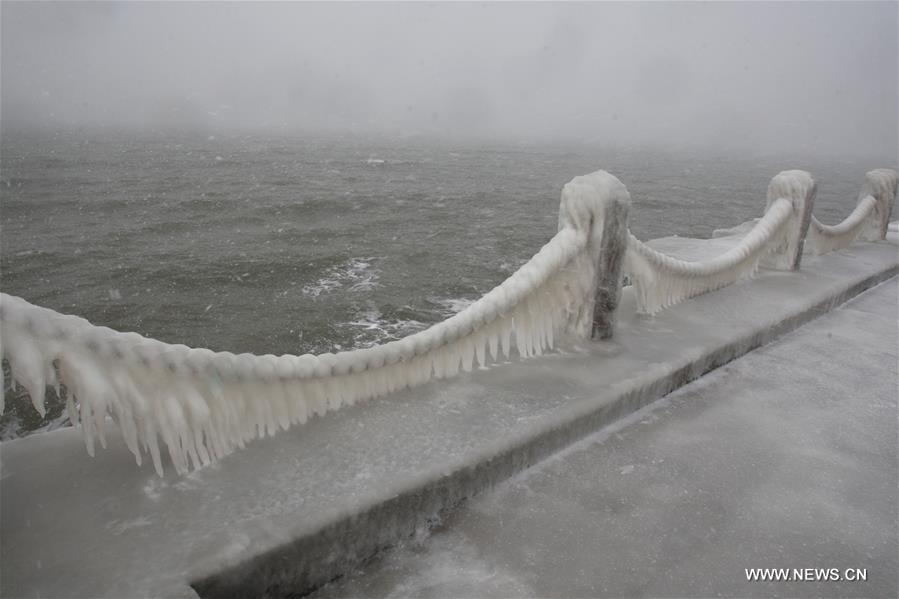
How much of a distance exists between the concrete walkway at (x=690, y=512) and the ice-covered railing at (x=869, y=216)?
4.02 meters

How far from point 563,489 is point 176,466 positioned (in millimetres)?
1582

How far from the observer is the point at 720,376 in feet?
12.2

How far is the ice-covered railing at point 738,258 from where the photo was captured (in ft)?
13.2

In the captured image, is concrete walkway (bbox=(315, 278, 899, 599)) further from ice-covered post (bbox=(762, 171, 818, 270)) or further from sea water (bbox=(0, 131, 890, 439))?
sea water (bbox=(0, 131, 890, 439))

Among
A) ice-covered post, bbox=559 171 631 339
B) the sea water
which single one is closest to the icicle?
ice-covered post, bbox=559 171 631 339

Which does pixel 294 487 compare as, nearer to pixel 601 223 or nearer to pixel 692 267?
pixel 601 223

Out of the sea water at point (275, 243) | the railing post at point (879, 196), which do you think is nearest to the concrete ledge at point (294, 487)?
the sea water at point (275, 243)

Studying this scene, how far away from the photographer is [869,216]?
7.64 m

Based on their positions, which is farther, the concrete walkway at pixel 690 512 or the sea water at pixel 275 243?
the sea water at pixel 275 243

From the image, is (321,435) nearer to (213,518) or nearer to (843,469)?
(213,518)

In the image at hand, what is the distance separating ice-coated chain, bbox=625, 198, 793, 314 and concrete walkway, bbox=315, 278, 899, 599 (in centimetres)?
83

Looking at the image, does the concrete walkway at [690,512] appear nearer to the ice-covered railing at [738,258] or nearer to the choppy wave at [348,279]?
the ice-covered railing at [738,258]

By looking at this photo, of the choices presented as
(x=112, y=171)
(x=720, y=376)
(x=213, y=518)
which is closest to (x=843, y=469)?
(x=720, y=376)

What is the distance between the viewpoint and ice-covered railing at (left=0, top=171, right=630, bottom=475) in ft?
6.06
